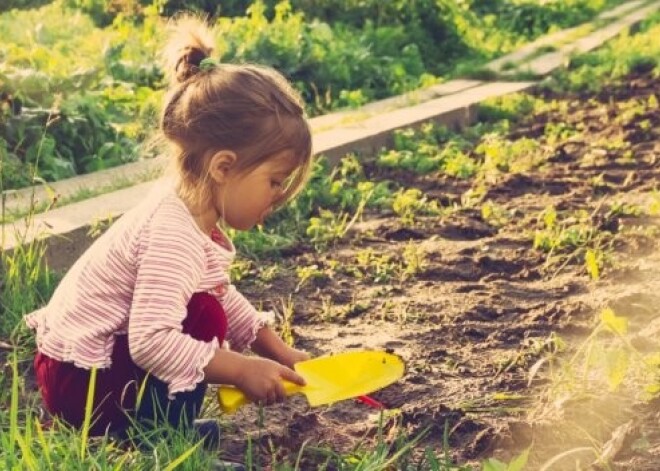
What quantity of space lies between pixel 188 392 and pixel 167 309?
Result: 0.75 feet

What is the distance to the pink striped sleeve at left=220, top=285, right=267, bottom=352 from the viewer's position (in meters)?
3.61

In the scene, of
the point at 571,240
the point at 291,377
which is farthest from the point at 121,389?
the point at 571,240

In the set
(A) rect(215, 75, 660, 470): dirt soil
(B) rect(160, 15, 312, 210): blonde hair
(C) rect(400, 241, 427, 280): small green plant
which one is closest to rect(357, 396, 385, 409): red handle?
(A) rect(215, 75, 660, 470): dirt soil

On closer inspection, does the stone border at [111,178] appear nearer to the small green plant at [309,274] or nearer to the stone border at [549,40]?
the small green plant at [309,274]

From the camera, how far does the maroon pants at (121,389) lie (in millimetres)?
3316

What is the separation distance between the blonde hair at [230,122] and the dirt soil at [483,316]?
0.69 m

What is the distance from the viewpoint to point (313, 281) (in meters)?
5.07

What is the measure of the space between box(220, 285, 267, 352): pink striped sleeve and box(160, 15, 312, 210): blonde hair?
0.36 meters

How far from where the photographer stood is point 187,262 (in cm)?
325

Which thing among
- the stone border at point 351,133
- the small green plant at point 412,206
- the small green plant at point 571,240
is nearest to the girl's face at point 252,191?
the stone border at point 351,133

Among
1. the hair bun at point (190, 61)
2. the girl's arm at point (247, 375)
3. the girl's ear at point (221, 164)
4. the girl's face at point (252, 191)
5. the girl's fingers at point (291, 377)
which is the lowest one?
the girl's fingers at point (291, 377)

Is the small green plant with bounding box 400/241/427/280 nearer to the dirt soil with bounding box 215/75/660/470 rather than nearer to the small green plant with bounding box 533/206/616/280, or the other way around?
the dirt soil with bounding box 215/75/660/470

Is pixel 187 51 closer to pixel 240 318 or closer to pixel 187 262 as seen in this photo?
pixel 187 262

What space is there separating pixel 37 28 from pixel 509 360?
5.35 m
